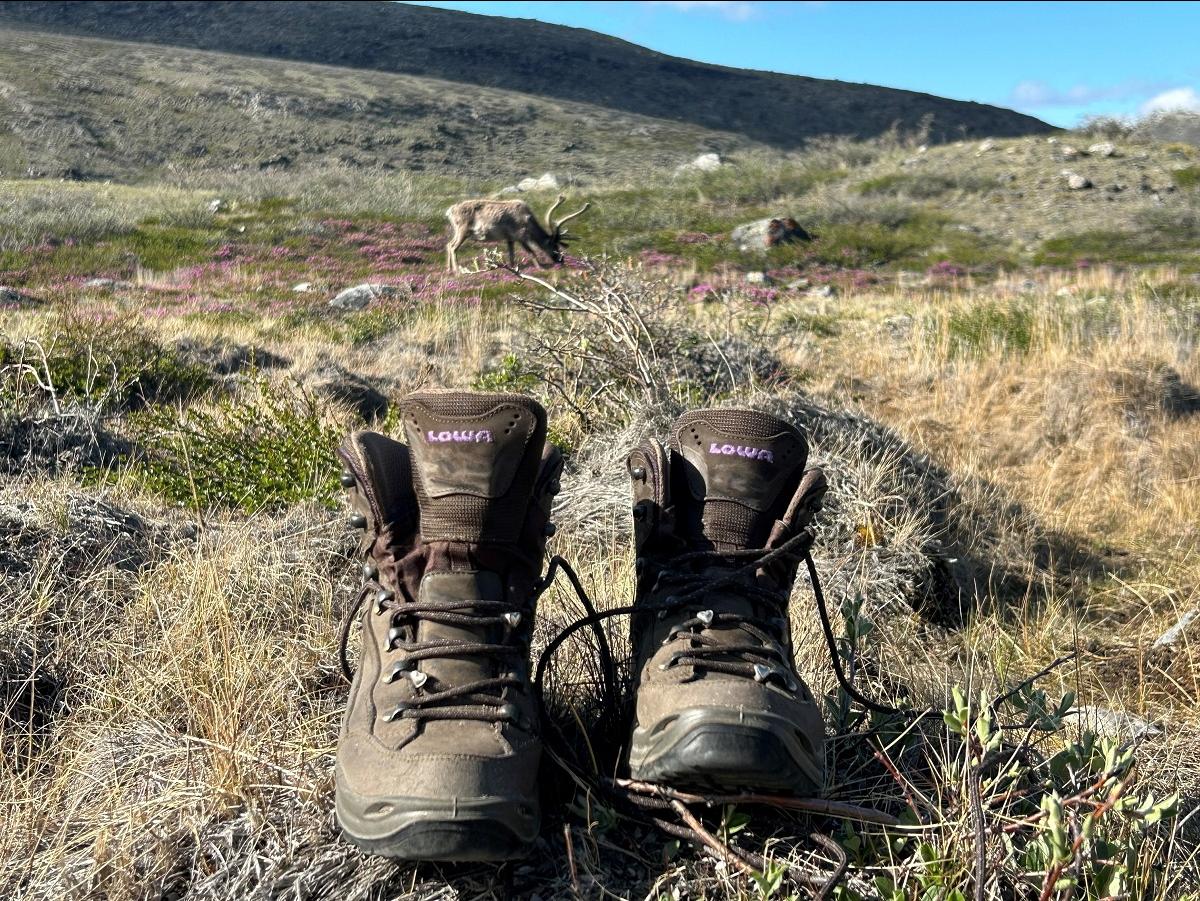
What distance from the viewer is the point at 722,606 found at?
6.15 feet

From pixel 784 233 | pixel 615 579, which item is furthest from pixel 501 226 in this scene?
pixel 615 579

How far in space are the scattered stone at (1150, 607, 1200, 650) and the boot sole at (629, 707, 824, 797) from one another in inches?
76.5

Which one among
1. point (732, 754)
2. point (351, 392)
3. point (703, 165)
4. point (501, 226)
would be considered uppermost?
point (703, 165)

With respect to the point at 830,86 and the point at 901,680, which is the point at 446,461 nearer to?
the point at 901,680

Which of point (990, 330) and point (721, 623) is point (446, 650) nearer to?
point (721, 623)

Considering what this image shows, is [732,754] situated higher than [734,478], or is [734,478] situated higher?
[734,478]

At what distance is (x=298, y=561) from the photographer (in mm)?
3000

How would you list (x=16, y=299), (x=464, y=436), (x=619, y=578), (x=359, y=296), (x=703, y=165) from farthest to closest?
(x=703, y=165)
(x=359, y=296)
(x=16, y=299)
(x=619, y=578)
(x=464, y=436)

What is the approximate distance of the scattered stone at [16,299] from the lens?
1010cm

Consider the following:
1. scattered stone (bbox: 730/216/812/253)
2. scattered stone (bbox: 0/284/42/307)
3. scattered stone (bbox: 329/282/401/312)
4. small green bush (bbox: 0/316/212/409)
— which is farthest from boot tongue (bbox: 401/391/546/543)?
scattered stone (bbox: 730/216/812/253)

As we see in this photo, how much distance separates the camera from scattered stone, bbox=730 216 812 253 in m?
20.7

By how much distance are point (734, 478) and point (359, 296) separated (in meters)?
11.0

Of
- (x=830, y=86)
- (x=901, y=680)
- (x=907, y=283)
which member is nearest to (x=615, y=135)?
(x=830, y=86)

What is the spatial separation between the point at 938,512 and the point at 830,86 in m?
62.3
